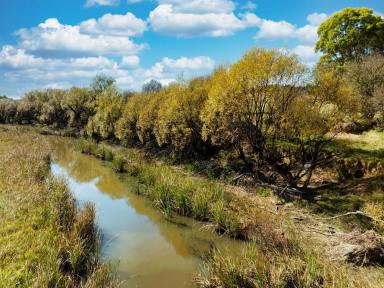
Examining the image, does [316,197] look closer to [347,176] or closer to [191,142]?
[347,176]

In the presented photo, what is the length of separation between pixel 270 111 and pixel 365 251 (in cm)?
1138

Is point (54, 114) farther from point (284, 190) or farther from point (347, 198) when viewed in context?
point (347, 198)

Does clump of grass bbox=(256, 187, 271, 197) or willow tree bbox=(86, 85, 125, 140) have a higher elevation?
willow tree bbox=(86, 85, 125, 140)

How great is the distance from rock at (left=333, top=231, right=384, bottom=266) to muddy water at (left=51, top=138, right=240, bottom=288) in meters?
4.32

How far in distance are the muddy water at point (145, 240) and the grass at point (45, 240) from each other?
4.34ft

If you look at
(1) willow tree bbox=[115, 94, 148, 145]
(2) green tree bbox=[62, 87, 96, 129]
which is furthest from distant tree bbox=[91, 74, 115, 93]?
(1) willow tree bbox=[115, 94, 148, 145]

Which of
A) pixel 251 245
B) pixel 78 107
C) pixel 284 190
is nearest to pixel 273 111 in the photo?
pixel 284 190

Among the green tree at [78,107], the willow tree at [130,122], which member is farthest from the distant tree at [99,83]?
the willow tree at [130,122]

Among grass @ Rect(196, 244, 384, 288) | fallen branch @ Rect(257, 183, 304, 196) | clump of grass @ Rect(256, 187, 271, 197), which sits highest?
grass @ Rect(196, 244, 384, 288)

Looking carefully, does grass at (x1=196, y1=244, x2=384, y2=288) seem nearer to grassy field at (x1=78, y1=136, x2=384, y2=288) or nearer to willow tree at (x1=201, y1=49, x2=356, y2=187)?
grassy field at (x1=78, y1=136, x2=384, y2=288)

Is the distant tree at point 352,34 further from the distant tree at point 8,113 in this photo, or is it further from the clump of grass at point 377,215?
the distant tree at point 8,113

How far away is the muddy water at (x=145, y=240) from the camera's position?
12.5 m

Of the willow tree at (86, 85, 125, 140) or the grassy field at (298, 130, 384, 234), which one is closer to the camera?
the grassy field at (298, 130, 384, 234)

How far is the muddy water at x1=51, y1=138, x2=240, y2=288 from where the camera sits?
41.0ft
